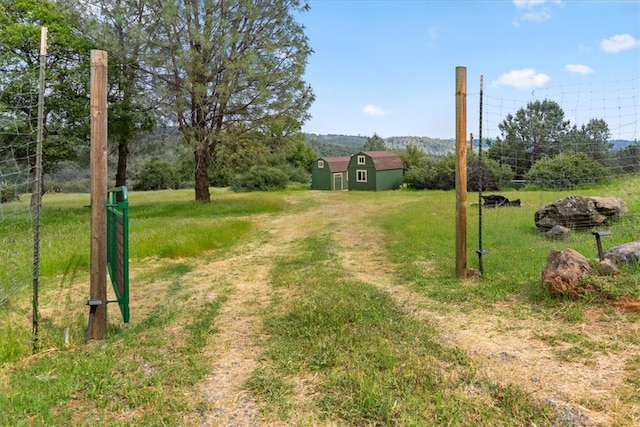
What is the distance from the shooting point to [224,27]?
1552 cm

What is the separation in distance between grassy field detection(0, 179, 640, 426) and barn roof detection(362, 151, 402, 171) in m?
22.9

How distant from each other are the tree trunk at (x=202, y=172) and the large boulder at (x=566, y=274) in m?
13.1

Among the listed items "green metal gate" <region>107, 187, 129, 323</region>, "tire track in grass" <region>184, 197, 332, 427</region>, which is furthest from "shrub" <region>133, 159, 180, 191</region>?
"green metal gate" <region>107, 187, 129, 323</region>

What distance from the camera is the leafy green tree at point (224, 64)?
48.8ft

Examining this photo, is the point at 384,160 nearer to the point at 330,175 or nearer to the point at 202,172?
the point at 330,175

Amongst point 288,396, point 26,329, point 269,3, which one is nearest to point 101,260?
point 26,329

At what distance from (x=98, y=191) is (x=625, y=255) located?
5.80m

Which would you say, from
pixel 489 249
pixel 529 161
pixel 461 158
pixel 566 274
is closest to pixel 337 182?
pixel 529 161

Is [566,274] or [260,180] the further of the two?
[260,180]

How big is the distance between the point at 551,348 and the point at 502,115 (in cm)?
402

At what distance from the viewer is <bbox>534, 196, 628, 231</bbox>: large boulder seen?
887 centimetres

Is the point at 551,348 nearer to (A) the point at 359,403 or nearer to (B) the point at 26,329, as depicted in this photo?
(A) the point at 359,403

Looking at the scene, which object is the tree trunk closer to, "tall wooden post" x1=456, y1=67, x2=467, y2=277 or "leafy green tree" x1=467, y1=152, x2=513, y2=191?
"tall wooden post" x1=456, y1=67, x2=467, y2=277

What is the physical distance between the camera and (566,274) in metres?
4.67
